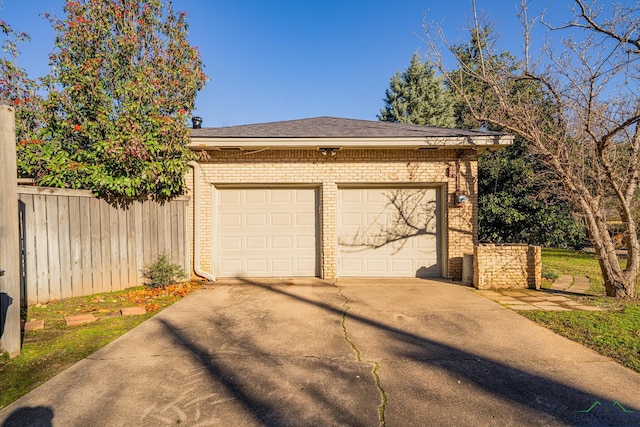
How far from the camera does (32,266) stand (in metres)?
4.96

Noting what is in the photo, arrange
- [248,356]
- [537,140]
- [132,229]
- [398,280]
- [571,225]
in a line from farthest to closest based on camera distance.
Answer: [571,225]
[398,280]
[132,229]
[537,140]
[248,356]

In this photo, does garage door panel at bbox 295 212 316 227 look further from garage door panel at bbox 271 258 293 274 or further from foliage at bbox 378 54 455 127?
foliage at bbox 378 54 455 127

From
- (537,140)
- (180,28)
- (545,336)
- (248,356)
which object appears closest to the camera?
(248,356)

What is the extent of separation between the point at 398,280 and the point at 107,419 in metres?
6.05

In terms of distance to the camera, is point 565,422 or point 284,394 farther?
point 284,394

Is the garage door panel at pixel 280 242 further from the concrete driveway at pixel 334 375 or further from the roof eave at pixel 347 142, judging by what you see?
the concrete driveway at pixel 334 375

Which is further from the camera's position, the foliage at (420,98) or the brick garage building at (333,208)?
the foliage at (420,98)

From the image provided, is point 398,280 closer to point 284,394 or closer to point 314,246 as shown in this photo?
point 314,246

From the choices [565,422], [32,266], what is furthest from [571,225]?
[32,266]

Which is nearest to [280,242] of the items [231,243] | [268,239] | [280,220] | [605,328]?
[268,239]

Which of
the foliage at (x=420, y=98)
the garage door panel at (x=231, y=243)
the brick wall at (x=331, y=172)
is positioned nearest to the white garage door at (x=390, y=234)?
the brick wall at (x=331, y=172)

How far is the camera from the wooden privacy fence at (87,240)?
16.4 ft

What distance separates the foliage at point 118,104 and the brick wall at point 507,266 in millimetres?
6739

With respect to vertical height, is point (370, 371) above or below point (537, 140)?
below
